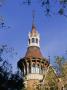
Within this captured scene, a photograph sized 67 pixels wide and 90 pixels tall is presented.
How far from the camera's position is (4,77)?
34719mm

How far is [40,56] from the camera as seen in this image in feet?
295

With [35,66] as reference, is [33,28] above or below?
above

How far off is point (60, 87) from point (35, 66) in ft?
98.8

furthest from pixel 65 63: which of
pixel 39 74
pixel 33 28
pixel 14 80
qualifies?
pixel 33 28

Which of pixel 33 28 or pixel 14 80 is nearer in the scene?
pixel 14 80

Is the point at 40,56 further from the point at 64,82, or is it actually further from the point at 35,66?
the point at 64,82

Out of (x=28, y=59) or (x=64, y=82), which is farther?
(x=28, y=59)

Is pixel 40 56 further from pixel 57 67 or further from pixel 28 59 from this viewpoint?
pixel 57 67

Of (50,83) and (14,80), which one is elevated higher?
(14,80)

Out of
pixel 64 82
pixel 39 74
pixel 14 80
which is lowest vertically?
pixel 39 74

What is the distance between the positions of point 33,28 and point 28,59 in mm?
8887

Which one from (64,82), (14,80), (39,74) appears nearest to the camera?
(14,80)

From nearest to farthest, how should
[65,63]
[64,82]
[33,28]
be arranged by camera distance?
[65,63] → [64,82] → [33,28]

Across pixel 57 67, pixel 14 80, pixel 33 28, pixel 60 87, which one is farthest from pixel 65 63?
pixel 33 28
